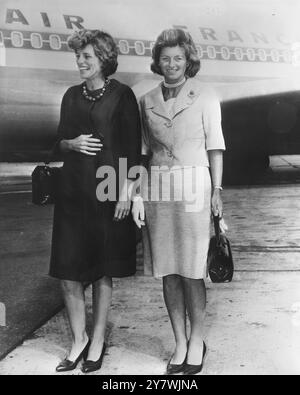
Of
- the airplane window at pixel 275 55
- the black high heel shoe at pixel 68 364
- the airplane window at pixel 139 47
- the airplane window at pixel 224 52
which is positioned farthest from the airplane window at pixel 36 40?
the black high heel shoe at pixel 68 364

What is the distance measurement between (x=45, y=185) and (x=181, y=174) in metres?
0.65

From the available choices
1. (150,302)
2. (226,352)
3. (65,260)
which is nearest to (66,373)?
(65,260)

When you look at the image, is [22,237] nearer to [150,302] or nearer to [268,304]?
[150,302]

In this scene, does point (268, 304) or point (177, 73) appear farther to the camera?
point (268, 304)

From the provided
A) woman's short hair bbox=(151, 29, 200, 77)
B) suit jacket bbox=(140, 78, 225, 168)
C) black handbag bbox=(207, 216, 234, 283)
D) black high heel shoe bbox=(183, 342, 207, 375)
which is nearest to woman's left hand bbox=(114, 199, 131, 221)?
suit jacket bbox=(140, 78, 225, 168)

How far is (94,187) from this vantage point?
2461 mm

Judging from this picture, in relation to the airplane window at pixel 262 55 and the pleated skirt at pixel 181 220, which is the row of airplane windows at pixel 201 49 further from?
the pleated skirt at pixel 181 220

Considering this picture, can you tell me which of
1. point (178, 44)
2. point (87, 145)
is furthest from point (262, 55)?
point (87, 145)

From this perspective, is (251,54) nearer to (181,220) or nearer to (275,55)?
(275,55)

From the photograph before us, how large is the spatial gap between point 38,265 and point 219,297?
1635 mm

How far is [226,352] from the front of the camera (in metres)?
2.66

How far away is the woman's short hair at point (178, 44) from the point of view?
2303 millimetres

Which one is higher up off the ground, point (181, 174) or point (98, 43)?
point (98, 43)
